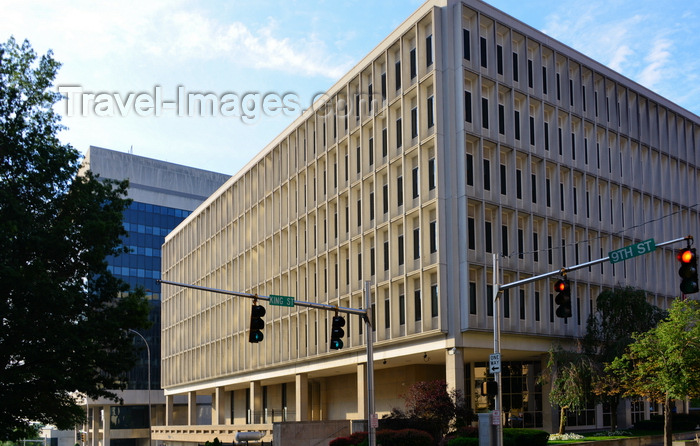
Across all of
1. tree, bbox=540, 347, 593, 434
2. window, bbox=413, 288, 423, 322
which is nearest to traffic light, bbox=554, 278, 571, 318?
tree, bbox=540, 347, 593, 434

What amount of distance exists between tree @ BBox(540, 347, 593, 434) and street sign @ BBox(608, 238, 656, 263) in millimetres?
22176

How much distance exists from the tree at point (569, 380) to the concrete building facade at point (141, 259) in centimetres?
7817

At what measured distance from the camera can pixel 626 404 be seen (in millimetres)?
53188

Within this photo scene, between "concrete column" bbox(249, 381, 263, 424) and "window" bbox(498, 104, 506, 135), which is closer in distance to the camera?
"window" bbox(498, 104, 506, 135)

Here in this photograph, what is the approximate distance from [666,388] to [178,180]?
328ft

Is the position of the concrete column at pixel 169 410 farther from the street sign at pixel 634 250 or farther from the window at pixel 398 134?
the street sign at pixel 634 250

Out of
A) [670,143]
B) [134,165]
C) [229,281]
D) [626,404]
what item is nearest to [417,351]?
[626,404]

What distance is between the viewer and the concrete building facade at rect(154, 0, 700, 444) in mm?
45031

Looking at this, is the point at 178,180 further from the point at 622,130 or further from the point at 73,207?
the point at 73,207

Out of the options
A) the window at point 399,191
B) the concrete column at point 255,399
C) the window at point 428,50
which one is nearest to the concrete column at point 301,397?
the concrete column at point 255,399

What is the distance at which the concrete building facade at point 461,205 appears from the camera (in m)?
45.0

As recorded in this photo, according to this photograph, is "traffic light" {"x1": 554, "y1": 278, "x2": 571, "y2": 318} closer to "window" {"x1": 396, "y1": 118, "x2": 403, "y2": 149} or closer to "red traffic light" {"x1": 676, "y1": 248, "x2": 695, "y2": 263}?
"red traffic light" {"x1": 676, "y1": 248, "x2": 695, "y2": 263}

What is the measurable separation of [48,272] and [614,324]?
31622mm

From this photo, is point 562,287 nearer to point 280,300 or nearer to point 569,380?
point 280,300
